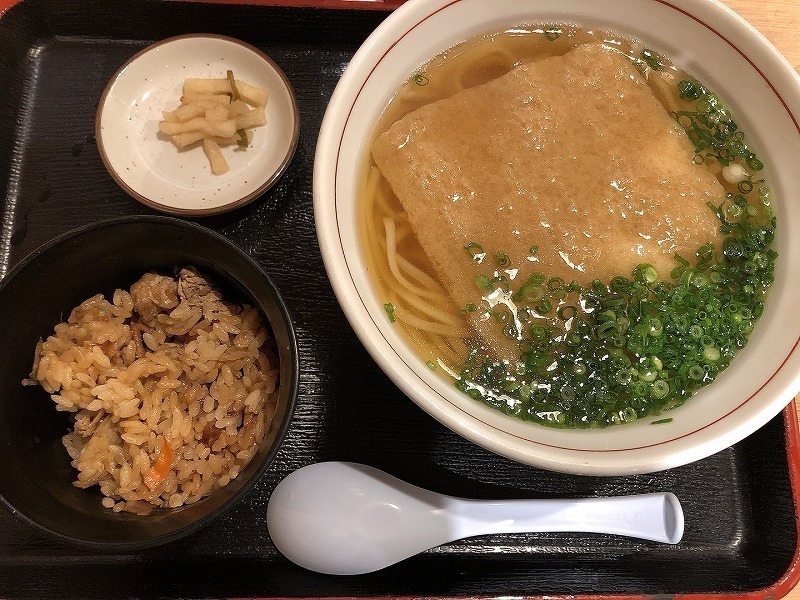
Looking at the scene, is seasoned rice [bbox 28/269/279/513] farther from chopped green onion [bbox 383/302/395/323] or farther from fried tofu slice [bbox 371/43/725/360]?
fried tofu slice [bbox 371/43/725/360]

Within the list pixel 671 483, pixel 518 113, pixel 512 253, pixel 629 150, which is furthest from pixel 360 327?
pixel 671 483

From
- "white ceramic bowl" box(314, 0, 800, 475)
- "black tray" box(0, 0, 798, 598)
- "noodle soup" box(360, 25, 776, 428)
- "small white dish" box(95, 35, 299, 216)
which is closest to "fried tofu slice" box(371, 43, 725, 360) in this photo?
"noodle soup" box(360, 25, 776, 428)

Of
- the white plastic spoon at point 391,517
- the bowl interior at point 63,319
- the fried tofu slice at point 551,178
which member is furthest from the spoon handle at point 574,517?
the bowl interior at point 63,319

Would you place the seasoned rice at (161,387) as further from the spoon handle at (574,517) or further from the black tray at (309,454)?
the spoon handle at (574,517)

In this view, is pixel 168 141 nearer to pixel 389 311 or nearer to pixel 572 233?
pixel 389 311

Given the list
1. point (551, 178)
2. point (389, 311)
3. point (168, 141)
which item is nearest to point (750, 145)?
point (551, 178)

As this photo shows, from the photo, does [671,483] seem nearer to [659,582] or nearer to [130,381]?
[659,582]
